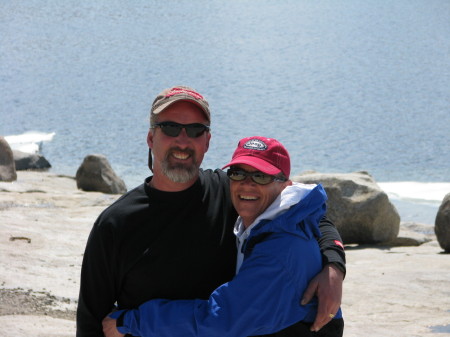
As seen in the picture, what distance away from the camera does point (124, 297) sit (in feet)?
11.2

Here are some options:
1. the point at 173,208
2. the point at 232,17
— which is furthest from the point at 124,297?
the point at 232,17

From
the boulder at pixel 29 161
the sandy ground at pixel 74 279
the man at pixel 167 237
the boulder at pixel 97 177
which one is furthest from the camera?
the boulder at pixel 29 161

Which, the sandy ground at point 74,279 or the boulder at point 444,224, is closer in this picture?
the sandy ground at point 74,279

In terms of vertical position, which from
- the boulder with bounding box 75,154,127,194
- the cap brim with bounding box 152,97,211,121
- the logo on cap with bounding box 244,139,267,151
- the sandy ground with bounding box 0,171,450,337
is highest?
the cap brim with bounding box 152,97,211,121

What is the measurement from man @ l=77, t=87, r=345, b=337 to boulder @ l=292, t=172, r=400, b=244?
7.47 meters

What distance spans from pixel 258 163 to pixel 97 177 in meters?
13.1

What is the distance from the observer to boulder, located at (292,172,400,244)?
11.0m

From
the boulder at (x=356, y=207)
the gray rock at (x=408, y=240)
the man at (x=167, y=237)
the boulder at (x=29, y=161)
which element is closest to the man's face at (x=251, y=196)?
the man at (x=167, y=237)

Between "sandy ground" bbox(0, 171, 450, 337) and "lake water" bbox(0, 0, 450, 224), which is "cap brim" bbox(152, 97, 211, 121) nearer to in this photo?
"sandy ground" bbox(0, 171, 450, 337)

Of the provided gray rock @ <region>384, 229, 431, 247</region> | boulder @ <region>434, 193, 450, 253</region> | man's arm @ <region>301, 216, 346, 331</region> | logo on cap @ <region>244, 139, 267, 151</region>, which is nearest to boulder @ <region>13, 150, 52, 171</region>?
gray rock @ <region>384, 229, 431, 247</region>

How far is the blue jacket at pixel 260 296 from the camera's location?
3.06 m

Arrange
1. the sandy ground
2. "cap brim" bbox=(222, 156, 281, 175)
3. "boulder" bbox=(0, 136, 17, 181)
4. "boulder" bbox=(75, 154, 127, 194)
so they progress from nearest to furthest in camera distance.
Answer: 1. "cap brim" bbox=(222, 156, 281, 175)
2. the sandy ground
3. "boulder" bbox=(0, 136, 17, 181)
4. "boulder" bbox=(75, 154, 127, 194)

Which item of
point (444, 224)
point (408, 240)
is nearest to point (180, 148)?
point (444, 224)

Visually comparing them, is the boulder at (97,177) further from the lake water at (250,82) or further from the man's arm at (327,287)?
the man's arm at (327,287)
